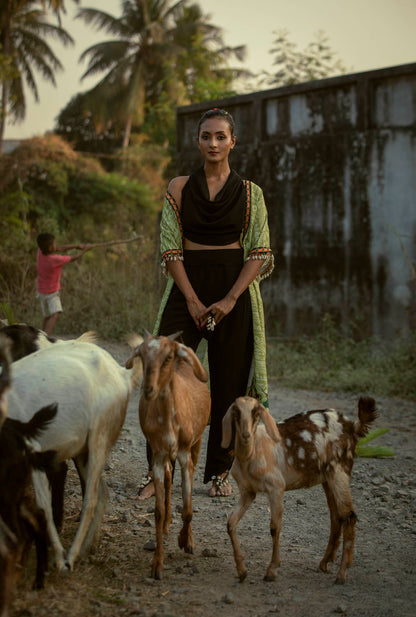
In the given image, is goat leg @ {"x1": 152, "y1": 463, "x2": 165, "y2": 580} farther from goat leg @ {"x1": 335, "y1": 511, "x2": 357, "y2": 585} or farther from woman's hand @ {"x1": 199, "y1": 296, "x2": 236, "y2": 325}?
woman's hand @ {"x1": 199, "y1": 296, "x2": 236, "y2": 325}

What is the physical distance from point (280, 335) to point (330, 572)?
758 cm

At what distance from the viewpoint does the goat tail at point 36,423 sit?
3000mm

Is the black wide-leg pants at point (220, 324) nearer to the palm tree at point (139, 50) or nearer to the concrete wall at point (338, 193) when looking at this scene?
the concrete wall at point (338, 193)

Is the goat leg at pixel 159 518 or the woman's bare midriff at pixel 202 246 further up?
the woman's bare midriff at pixel 202 246

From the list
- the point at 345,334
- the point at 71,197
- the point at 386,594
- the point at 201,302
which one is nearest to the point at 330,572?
the point at 386,594

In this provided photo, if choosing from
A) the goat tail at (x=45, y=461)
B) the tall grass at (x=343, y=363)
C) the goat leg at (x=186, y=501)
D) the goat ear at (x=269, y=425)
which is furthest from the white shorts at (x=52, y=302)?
the goat ear at (x=269, y=425)

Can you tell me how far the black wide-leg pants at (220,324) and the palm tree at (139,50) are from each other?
94.3 feet

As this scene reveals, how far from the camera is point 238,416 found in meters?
3.29

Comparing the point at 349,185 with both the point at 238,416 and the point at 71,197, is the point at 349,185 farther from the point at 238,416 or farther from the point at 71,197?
the point at 71,197

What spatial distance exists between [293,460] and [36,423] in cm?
130

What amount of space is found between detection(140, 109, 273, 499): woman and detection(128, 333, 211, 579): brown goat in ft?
1.86

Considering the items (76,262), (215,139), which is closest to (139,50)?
(76,262)

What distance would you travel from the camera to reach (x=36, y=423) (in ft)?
10.1

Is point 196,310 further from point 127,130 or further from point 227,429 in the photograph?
point 127,130
